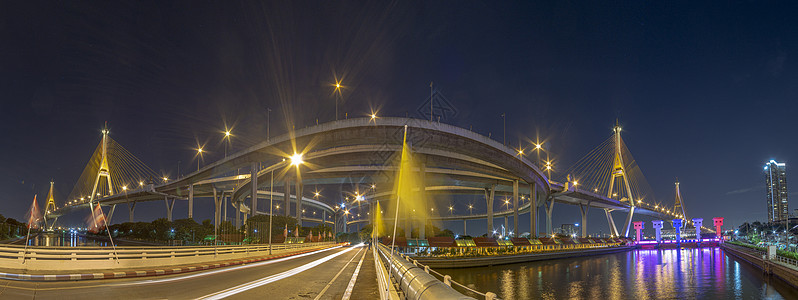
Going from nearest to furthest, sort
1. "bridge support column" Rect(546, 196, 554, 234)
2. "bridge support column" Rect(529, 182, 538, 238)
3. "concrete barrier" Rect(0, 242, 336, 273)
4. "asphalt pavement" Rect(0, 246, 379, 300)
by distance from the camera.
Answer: "asphalt pavement" Rect(0, 246, 379, 300), "concrete barrier" Rect(0, 242, 336, 273), "bridge support column" Rect(529, 182, 538, 238), "bridge support column" Rect(546, 196, 554, 234)

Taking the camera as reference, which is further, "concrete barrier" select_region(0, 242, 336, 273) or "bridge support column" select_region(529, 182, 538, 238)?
"bridge support column" select_region(529, 182, 538, 238)

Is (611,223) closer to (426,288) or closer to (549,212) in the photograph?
(549,212)

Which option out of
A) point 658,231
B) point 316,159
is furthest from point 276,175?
point 658,231

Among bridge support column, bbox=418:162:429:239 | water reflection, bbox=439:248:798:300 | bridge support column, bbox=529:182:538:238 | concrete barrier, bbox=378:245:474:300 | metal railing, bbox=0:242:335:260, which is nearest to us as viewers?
concrete barrier, bbox=378:245:474:300

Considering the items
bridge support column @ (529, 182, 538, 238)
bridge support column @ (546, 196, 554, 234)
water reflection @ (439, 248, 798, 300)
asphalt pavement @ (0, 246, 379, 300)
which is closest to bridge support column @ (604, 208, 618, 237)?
bridge support column @ (546, 196, 554, 234)

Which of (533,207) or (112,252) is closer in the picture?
(112,252)

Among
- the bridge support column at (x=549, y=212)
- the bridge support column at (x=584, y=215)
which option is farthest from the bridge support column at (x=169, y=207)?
the bridge support column at (x=584, y=215)

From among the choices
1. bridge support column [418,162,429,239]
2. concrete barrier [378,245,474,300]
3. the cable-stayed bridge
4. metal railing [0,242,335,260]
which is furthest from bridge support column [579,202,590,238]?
concrete barrier [378,245,474,300]

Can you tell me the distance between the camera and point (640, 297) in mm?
34188

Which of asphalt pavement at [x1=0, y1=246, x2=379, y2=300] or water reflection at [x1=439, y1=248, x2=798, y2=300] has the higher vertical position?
asphalt pavement at [x1=0, y1=246, x2=379, y2=300]

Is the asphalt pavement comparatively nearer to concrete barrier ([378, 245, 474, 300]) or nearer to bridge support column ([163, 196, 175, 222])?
concrete barrier ([378, 245, 474, 300])

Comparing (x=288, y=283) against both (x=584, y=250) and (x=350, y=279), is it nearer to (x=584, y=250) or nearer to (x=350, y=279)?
(x=350, y=279)

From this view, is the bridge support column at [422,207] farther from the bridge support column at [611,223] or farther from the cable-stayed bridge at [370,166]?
the bridge support column at [611,223]

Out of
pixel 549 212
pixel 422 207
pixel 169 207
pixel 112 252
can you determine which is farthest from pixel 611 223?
pixel 112 252
